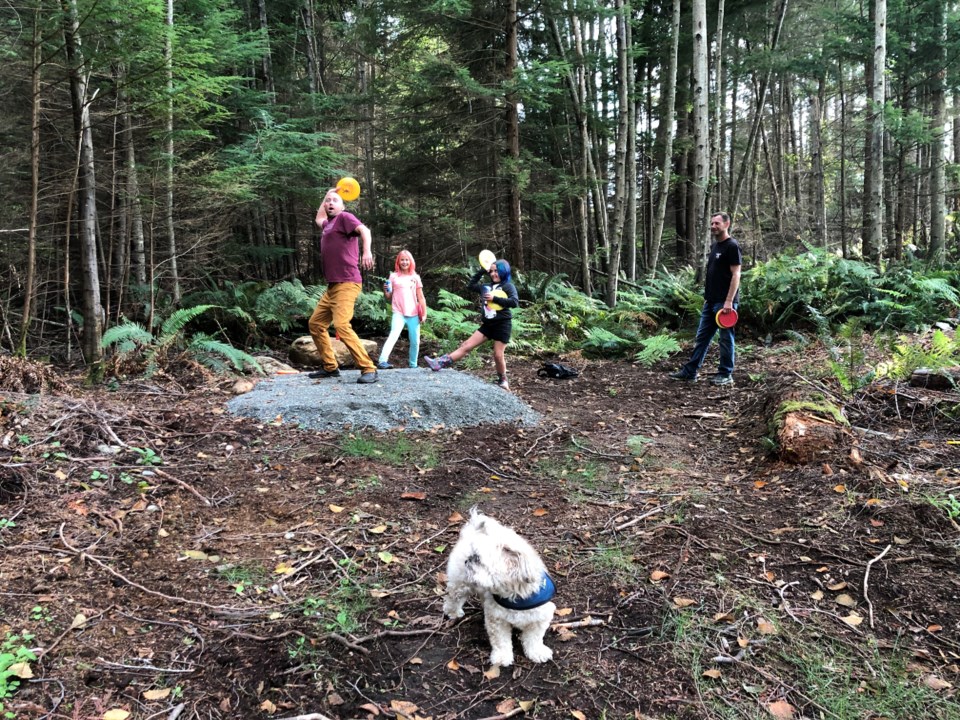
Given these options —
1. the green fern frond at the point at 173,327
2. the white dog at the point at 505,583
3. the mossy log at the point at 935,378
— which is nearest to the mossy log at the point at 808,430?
the mossy log at the point at 935,378

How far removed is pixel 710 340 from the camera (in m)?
7.47

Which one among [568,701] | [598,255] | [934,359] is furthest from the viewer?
[598,255]

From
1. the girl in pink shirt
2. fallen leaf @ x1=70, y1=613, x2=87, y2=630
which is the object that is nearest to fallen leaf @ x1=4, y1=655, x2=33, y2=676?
fallen leaf @ x1=70, y1=613, x2=87, y2=630

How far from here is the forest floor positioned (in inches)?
93.0

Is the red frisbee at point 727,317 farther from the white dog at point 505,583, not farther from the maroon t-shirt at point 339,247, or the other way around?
the white dog at point 505,583

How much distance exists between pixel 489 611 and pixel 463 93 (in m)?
11.9

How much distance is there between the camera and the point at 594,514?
156 inches

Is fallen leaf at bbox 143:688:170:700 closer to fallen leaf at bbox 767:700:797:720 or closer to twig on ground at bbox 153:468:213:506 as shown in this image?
twig on ground at bbox 153:468:213:506

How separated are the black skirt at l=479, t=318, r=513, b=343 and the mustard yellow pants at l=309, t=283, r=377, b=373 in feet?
5.23

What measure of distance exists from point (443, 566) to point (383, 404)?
268 centimetres

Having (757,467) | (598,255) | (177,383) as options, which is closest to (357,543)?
(757,467)

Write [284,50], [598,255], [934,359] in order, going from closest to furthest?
[934,359] < [598,255] < [284,50]

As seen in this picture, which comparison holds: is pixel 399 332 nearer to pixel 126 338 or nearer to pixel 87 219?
pixel 126 338

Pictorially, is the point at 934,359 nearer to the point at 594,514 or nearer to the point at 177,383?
the point at 594,514
